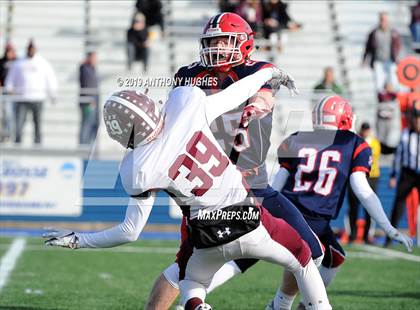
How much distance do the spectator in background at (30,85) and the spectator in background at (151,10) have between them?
101 inches

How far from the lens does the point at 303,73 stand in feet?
57.9

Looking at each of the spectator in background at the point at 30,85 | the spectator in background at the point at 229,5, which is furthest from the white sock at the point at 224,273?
the spectator in background at the point at 229,5

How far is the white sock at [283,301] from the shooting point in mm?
6273

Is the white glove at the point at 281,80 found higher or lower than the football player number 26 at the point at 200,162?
higher

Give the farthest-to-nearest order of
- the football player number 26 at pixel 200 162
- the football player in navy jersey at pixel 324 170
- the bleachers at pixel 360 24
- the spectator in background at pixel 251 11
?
1. the bleachers at pixel 360 24
2. the spectator in background at pixel 251 11
3. the football player in navy jersey at pixel 324 170
4. the football player number 26 at pixel 200 162

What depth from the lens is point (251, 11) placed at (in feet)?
53.5

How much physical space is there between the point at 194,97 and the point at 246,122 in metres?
0.61

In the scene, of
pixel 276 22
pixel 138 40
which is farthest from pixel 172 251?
pixel 276 22

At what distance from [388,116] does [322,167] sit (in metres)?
8.69

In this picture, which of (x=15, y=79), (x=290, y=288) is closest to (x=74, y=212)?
(x=15, y=79)

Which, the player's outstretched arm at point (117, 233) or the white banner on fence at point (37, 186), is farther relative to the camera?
the white banner on fence at point (37, 186)

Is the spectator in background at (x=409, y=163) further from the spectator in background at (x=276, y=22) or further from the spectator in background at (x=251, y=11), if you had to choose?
the spectator in background at (x=276, y=22)

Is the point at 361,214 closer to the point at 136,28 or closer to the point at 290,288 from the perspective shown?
the point at 136,28

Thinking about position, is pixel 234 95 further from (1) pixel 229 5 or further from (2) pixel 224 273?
(1) pixel 229 5
